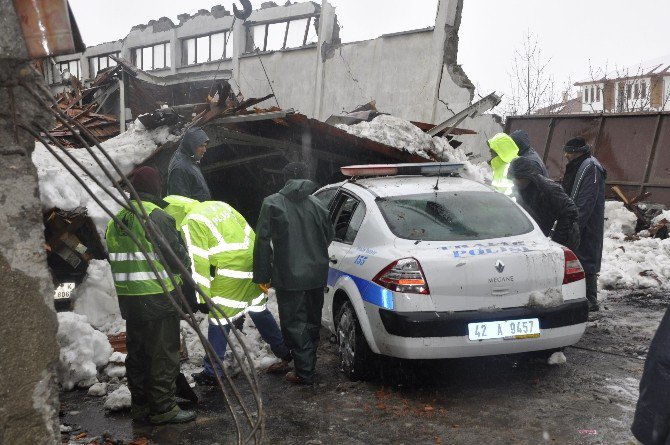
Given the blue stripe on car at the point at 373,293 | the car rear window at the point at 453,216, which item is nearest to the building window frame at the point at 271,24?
the car rear window at the point at 453,216

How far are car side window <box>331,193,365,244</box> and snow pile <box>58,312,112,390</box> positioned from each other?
219cm

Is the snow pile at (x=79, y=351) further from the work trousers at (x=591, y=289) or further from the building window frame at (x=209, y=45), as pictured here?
the building window frame at (x=209, y=45)

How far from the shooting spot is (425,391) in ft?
16.1

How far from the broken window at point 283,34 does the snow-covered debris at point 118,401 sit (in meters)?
20.3

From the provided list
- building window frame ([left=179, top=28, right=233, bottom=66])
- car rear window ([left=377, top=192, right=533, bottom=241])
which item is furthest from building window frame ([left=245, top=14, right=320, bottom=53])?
car rear window ([left=377, top=192, right=533, bottom=241])

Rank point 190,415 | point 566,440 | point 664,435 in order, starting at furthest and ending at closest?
point 190,415
point 566,440
point 664,435

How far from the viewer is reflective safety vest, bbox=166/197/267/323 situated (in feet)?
15.6

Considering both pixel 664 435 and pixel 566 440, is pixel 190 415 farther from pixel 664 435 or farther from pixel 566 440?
pixel 664 435

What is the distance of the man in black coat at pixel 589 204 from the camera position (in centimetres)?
710

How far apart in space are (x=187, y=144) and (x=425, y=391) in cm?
348

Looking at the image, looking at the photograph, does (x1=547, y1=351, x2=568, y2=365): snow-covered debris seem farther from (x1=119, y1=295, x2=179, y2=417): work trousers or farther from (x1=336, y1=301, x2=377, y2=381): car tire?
(x1=119, y1=295, x2=179, y2=417): work trousers

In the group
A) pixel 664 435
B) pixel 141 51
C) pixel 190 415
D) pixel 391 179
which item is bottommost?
pixel 190 415

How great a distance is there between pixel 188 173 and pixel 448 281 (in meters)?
3.16

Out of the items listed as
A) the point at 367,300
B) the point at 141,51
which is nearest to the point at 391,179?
the point at 367,300
